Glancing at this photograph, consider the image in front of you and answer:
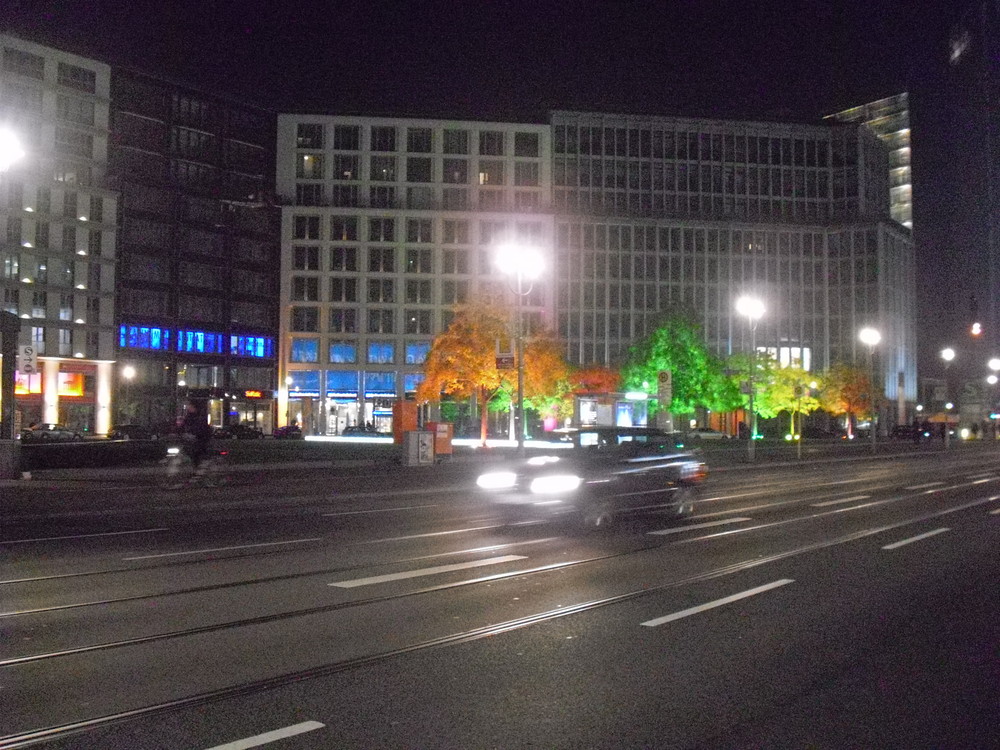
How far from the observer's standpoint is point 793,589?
35.6 feet

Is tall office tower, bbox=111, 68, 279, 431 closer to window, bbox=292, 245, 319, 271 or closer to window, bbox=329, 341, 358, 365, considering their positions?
window, bbox=292, 245, 319, 271

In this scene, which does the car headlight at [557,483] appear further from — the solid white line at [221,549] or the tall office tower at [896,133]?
the tall office tower at [896,133]

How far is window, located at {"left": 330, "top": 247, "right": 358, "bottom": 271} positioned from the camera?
9219cm

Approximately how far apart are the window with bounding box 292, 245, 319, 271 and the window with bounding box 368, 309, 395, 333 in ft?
22.9

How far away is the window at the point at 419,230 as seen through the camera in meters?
92.7

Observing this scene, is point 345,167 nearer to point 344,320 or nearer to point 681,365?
point 344,320

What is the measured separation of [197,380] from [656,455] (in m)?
79.2

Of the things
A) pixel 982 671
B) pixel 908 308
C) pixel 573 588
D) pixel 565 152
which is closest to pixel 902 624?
pixel 982 671

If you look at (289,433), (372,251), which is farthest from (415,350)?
(289,433)

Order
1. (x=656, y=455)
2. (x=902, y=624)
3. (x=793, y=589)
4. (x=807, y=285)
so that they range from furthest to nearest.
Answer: (x=807, y=285)
(x=656, y=455)
(x=793, y=589)
(x=902, y=624)

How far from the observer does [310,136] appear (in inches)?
3659

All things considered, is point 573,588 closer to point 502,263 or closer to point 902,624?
point 902,624

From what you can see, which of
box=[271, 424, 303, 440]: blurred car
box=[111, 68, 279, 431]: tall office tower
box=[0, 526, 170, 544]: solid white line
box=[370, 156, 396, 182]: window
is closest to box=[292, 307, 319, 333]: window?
box=[111, 68, 279, 431]: tall office tower

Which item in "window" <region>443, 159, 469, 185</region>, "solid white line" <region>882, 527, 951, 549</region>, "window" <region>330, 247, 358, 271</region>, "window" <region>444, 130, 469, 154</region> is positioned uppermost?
"window" <region>444, 130, 469, 154</region>
